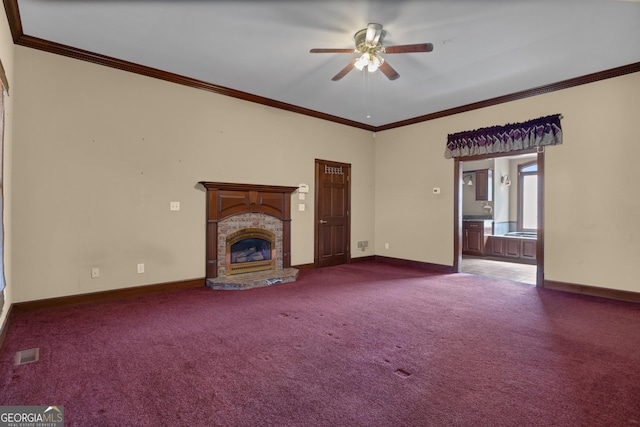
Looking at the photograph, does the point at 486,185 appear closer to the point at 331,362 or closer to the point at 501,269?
the point at 501,269

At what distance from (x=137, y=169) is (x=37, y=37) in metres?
1.64

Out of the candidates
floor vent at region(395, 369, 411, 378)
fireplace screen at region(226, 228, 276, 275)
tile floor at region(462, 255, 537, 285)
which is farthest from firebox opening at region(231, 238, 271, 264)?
tile floor at region(462, 255, 537, 285)

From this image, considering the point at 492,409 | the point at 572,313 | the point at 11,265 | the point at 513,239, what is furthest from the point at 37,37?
the point at 513,239

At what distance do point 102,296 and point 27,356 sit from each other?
1512 millimetres

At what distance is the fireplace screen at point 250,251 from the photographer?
491cm

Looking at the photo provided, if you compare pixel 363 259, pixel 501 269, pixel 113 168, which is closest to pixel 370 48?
pixel 113 168

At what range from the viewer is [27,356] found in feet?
7.84

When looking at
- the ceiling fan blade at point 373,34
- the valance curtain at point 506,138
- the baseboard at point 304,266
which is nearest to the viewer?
the ceiling fan blade at point 373,34

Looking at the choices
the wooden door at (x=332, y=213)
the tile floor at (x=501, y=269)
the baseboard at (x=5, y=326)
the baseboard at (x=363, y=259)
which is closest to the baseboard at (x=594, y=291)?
the tile floor at (x=501, y=269)

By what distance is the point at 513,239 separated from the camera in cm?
740

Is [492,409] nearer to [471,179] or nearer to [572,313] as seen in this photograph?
[572,313]

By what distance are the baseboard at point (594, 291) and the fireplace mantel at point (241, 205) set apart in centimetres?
412

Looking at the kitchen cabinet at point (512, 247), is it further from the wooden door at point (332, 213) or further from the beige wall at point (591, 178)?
the wooden door at point (332, 213)

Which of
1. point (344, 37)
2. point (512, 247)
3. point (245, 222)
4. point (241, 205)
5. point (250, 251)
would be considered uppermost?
point (344, 37)
